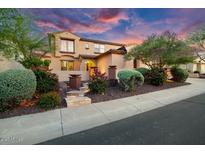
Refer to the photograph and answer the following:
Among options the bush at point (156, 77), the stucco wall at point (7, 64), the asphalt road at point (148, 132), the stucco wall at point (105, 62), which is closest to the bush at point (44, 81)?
the stucco wall at point (7, 64)

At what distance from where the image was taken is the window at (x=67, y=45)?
18.1 meters

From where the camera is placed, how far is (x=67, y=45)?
18391mm

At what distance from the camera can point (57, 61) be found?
57.0ft

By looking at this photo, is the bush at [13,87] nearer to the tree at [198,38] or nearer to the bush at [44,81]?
the bush at [44,81]

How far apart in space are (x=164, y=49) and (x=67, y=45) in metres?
12.2

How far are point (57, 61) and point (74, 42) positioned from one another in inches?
136

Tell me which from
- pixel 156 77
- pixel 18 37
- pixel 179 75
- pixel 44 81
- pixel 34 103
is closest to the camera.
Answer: pixel 34 103

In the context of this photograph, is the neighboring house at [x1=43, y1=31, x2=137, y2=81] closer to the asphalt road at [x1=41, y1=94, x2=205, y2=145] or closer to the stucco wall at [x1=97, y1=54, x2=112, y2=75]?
the stucco wall at [x1=97, y1=54, x2=112, y2=75]

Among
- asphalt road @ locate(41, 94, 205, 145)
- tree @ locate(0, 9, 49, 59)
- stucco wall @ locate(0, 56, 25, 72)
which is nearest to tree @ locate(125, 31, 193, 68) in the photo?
asphalt road @ locate(41, 94, 205, 145)

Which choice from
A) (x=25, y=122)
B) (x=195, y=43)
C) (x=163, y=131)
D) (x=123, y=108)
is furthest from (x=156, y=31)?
(x=25, y=122)

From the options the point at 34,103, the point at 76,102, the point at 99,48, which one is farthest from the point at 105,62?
the point at 34,103

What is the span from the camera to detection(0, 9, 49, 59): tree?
6.14 metres

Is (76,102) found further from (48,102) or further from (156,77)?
(156,77)

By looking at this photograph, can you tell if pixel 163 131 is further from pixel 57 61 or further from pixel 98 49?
pixel 98 49
